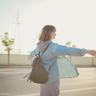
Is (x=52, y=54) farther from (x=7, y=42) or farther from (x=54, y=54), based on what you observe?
(x=7, y=42)

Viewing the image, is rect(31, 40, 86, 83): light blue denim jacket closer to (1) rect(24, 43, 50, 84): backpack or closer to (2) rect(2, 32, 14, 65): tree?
(1) rect(24, 43, 50, 84): backpack

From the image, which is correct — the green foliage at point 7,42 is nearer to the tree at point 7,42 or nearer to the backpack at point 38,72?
the tree at point 7,42

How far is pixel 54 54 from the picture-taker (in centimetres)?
540

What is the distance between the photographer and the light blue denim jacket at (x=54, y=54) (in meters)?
5.32

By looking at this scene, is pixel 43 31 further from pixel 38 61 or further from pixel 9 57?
pixel 9 57

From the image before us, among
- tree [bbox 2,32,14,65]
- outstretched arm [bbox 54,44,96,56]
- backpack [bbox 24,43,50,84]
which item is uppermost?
outstretched arm [bbox 54,44,96,56]

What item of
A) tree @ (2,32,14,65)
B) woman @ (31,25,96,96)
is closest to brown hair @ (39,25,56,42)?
woman @ (31,25,96,96)

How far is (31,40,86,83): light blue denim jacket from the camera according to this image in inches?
210

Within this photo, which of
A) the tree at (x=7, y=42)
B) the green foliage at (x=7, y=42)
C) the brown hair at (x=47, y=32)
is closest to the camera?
the brown hair at (x=47, y=32)

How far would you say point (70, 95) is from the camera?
46.4ft

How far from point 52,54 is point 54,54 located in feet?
0.09

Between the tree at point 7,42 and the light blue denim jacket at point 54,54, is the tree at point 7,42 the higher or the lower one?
the lower one

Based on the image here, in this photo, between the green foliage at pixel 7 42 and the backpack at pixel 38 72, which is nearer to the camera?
the backpack at pixel 38 72

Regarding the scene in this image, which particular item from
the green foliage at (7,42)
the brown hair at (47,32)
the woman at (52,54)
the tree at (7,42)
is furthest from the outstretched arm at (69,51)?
the green foliage at (7,42)
